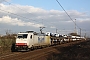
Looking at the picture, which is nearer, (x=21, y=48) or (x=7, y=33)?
(x=21, y=48)

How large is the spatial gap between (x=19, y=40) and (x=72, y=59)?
1491 centimetres

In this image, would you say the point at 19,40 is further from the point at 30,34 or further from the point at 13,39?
the point at 13,39

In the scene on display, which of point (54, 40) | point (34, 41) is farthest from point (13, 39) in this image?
point (54, 40)

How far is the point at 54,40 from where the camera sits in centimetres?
5919

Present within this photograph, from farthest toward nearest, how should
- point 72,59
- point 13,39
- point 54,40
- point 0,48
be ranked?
point 54,40 → point 13,39 → point 0,48 → point 72,59

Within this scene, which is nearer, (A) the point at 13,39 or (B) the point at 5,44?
(B) the point at 5,44

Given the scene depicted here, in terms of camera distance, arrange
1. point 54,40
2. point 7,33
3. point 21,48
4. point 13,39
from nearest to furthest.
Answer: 1. point 21,48
2. point 13,39
3. point 7,33
4. point 54,40

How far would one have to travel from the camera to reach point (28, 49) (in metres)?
33.4

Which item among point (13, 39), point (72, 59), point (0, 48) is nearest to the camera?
point (72, 59)

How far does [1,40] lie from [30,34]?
5.97 metres

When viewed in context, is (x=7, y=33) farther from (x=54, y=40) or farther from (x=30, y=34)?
(x=54, y=40)

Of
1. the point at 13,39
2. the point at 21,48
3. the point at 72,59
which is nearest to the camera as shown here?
the point at 72,59

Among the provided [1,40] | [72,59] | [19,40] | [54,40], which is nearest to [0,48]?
[1,40]

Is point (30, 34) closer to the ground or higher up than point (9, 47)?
higher up
